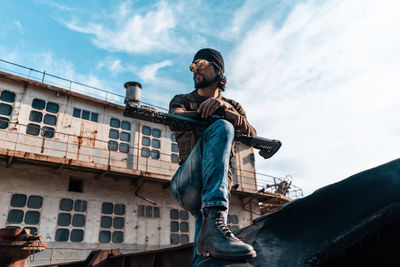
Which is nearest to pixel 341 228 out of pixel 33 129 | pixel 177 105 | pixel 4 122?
pixel 177 105

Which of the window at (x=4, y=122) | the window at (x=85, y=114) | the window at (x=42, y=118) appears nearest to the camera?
the window at (x=4, y=122)

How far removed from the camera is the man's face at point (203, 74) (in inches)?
86.4

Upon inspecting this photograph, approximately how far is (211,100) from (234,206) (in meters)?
14.2

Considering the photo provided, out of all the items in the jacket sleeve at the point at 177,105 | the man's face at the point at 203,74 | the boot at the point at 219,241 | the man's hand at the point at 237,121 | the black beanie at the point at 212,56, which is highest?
the black beanie at the point at 212,56

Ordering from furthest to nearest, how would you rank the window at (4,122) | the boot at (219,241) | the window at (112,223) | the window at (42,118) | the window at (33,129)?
the window at (42,118), the window at (33,129), the window at (112,223), the window at (4,122), the boot at (219,241)

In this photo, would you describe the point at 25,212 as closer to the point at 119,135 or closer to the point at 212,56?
the point at 119,135

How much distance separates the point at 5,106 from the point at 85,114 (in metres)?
3.07

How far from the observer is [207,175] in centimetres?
145

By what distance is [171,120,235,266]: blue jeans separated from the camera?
1.37 meters

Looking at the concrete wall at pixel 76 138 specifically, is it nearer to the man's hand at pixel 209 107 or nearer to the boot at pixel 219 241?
the man's hand at pixel 209 107

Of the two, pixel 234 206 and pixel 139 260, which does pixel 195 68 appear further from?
pixel 234 206

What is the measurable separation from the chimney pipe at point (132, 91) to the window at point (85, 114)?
8.34ft

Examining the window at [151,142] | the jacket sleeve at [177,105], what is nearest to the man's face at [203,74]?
the jacket sleeve at [177,105]

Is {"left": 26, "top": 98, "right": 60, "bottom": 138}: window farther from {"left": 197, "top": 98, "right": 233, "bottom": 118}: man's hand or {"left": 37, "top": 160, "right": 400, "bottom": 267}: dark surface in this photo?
{"left": 37, "top": 160, "right": 400, "bottom": 267}: dark surface
